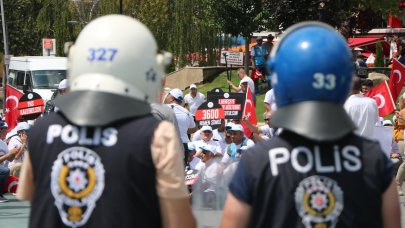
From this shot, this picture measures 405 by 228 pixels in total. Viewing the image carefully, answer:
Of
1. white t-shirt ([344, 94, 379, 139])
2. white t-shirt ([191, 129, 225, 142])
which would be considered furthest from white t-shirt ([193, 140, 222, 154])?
white t-shirt ([344, 94, 379, 139])

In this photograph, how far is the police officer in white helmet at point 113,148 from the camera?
301cm

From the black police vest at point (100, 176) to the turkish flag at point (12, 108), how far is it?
40.7 ft

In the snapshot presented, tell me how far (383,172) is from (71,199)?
1.07m

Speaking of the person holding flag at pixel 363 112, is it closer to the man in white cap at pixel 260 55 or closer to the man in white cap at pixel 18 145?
the man in white cap at pixel 18 145

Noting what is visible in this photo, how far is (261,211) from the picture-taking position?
9.65 ft

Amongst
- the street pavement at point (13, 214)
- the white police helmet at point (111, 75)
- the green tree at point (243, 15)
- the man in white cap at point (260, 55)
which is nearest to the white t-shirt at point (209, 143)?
the street pavement at point (13, 214)

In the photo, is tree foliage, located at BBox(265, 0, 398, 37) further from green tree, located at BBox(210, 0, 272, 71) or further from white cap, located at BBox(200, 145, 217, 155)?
white cap, located at BBox(200, 145, 217, 155)

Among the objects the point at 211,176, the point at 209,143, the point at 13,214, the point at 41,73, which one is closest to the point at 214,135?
the point at 209,143

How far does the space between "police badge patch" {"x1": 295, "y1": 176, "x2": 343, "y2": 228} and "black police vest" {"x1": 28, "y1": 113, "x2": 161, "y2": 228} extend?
20.0 inches

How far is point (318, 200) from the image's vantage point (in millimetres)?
2896

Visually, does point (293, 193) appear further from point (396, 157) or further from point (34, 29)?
point (34, 29)

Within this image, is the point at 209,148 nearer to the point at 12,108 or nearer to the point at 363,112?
the point at 363,112

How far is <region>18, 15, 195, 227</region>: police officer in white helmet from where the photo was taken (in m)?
3.01

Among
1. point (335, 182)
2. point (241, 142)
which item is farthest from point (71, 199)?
point (241, 142)
